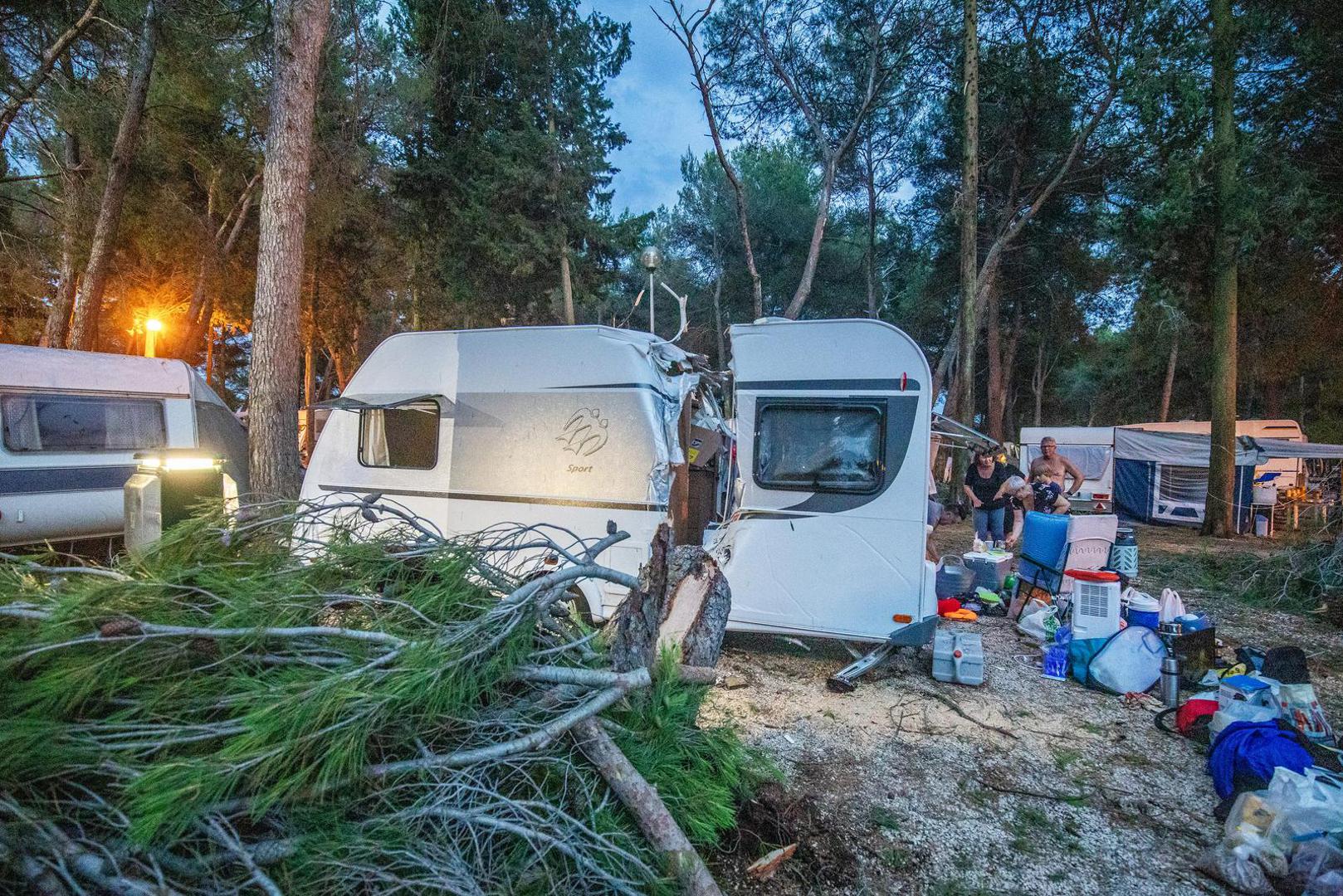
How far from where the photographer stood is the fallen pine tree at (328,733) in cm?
145

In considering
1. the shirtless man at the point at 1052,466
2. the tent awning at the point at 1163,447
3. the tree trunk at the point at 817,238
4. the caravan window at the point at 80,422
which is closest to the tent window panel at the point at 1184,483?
the tent awning at the point at 1163,447

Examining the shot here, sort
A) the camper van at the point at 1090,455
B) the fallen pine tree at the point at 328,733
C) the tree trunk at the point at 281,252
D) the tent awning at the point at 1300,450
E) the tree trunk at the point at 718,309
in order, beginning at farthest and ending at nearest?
the tree trunk at the point at 718,309 → the camper van at the point at 1090,455 → the tent awning at the point at 1300,450 → the tree trunk at the point at 281,252 → the fallen pine tree at the point at 328,733

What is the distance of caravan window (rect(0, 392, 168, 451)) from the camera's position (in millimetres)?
6223

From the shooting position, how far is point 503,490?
485cm

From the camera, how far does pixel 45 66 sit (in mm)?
10320

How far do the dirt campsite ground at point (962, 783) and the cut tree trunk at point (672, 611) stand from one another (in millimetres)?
757

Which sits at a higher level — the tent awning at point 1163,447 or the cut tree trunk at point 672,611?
the tent awning at point 1163,447

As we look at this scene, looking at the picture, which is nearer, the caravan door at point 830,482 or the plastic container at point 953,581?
the caravan door at point 830,482

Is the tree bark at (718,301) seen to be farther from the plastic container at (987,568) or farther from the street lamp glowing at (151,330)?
the plastic container at (987,568)

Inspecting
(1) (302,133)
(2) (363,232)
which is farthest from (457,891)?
(2) (363,232)

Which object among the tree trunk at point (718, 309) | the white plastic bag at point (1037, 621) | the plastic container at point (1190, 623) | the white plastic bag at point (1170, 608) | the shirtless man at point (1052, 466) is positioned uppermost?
the tree trunk at point (718, 309)

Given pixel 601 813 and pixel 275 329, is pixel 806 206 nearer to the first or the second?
pixel 275 329

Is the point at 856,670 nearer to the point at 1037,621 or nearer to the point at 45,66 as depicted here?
the point at 1037,621

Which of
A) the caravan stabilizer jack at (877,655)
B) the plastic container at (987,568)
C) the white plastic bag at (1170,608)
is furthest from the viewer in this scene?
the plastic container at (987,568)
